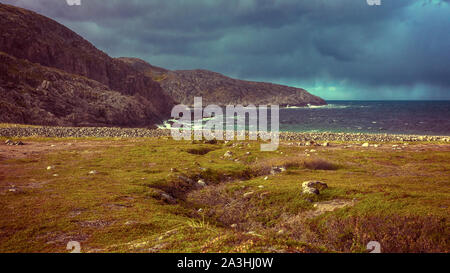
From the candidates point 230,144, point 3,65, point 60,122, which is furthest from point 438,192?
point 3,65

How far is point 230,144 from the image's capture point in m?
38.9

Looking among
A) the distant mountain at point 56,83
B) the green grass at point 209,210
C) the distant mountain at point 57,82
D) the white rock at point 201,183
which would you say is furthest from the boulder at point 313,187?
the distant mountain at point 57,82

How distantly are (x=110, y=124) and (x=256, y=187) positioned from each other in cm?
7734

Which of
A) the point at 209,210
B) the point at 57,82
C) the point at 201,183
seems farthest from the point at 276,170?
the point at 57,82

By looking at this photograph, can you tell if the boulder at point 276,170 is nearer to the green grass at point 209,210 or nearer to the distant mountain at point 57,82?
the green grass at point 209,210

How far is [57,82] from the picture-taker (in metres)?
81.8

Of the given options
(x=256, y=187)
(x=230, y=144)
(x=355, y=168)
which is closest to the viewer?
(x=256, y=187)

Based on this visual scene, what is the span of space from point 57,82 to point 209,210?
9010cm

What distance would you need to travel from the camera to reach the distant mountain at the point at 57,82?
68000mm

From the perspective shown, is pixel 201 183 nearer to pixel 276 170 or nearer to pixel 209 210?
pixel 209 210

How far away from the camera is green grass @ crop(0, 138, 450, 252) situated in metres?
7.81

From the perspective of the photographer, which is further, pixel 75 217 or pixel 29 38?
pixel 29 38
